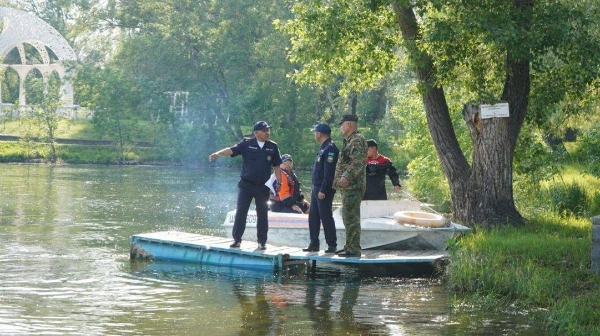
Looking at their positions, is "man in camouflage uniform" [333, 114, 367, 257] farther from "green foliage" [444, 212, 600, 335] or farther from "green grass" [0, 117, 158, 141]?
"green grass" [0, 117, 158, 141]

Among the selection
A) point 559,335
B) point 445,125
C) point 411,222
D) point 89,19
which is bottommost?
point 559,335

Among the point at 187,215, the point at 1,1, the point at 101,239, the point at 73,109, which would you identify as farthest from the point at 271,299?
the point at 1,1

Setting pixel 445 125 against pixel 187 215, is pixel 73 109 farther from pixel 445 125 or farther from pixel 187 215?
pixel 445 125

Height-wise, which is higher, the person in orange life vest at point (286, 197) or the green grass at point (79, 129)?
the green grass at point (79, 129)

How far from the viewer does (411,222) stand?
1390cm

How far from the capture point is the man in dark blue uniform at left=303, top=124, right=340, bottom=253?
12859 millimetres

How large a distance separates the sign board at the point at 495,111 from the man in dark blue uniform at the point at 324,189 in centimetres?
309

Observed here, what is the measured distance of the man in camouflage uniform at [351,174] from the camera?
1255cm

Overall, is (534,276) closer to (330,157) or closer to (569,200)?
(330,157)

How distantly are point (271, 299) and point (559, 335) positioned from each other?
11.8 feet

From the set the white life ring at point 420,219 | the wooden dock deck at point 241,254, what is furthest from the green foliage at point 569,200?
the wooden dock deck at point 241,254

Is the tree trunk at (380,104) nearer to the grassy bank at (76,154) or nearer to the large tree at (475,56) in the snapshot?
the grassy bank at (76,154)

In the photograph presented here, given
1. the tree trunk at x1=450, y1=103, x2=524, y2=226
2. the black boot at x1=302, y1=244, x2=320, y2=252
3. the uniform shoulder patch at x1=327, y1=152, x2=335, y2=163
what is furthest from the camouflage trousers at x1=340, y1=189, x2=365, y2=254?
the tree trunk at x1=450, y1=103, x2=524, y2=226

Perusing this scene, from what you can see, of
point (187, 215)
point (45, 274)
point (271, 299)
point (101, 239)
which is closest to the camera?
point (271, 299)
